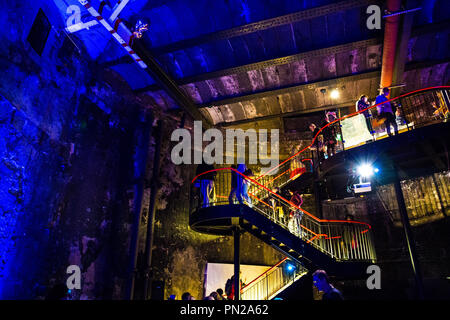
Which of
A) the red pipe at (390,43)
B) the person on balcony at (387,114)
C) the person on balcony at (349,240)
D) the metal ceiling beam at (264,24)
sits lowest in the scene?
the person on balcony at (349,240)

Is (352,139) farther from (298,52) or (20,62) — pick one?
(20,62)

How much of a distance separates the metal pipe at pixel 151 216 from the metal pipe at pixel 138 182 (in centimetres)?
38

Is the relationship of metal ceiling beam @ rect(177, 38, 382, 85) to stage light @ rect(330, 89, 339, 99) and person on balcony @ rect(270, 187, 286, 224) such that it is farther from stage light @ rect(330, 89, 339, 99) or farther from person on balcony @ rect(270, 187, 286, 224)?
person on balcony @ rect(270, 187, 286, 224)

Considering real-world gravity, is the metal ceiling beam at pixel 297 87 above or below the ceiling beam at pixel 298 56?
above

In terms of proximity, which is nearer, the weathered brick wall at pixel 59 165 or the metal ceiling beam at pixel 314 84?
the weathered brick wall at pixel 59 165

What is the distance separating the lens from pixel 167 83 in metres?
9.80

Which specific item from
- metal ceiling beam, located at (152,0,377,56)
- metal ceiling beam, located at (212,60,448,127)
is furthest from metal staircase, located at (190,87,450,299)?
metal ceiling beam, located at (152,0,377,56)

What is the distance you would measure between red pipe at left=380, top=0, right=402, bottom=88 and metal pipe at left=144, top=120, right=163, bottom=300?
7.94 metres

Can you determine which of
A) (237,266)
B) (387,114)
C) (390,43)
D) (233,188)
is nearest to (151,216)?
(233,188)

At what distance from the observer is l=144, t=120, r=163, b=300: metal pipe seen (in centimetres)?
911

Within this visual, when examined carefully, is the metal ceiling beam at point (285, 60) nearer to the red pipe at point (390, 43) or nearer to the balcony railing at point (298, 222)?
the red pipe at point (390, 43)

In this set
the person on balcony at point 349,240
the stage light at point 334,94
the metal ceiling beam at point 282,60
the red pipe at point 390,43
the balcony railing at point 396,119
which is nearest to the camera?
the red pipe at point 390,43

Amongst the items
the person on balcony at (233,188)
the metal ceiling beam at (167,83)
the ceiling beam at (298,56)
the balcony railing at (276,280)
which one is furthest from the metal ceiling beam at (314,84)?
the balcony railing at (276,280)

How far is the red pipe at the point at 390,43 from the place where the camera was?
22.7ft
